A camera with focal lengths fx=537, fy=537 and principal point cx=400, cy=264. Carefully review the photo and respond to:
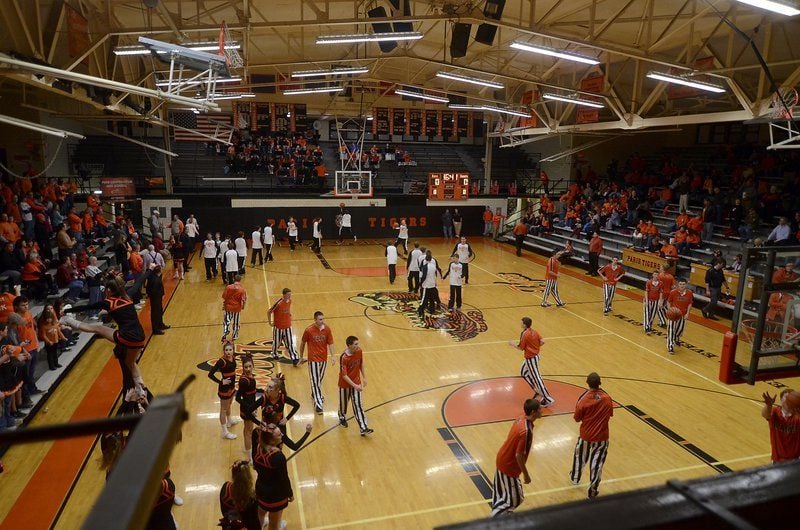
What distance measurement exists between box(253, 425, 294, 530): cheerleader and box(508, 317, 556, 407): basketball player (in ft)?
16.4

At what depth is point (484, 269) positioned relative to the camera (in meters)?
22.3

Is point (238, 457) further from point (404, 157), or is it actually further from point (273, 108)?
point (404, 157)

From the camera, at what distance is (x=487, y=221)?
101 feet

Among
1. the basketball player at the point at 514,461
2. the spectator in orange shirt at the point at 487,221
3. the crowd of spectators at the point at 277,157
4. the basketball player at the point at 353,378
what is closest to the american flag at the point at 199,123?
the crowd of spectators at the point at 277,157

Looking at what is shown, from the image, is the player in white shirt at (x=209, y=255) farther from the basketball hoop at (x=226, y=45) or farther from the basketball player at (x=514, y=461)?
the basketball player at (x=514, y=461)

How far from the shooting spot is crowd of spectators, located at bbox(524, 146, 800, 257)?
18.7 m

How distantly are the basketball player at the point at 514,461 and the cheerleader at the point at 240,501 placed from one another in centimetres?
247

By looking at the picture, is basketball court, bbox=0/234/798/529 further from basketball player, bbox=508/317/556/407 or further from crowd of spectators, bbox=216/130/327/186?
A: crowd of spectators, bbox=216/130/327/186

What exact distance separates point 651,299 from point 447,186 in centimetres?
1718

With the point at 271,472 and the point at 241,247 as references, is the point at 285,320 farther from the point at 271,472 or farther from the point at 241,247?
the point at 241,247

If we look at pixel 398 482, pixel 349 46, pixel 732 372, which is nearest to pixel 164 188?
pixel 349 46

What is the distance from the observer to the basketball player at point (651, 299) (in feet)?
44.6

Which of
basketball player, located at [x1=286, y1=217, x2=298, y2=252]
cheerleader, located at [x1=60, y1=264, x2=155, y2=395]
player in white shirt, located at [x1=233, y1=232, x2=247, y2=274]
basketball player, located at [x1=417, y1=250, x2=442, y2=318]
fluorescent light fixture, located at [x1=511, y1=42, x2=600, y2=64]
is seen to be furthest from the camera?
basketball player, located at [x1=286, y1=217, x2=298, y2=252]

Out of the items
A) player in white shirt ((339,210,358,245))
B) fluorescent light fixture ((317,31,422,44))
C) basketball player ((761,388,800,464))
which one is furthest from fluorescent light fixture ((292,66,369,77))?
basketball player ((761,388,800,464))
